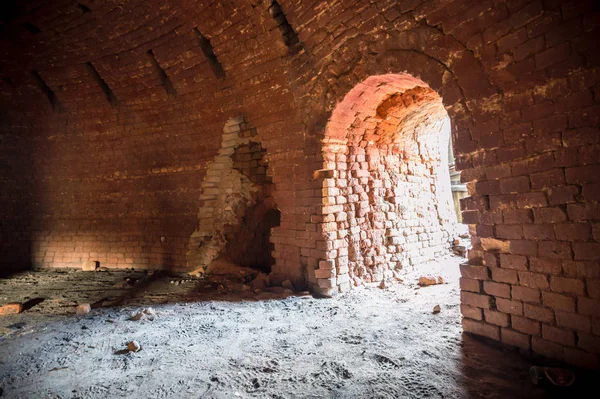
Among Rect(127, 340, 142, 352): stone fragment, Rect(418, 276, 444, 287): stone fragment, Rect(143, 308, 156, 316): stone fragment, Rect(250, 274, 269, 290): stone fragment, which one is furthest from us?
Rect(250, 274, 269, 290): stone fragment

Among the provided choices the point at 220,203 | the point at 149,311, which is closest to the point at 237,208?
the point at 220,203

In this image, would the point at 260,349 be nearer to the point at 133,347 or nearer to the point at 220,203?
the point at 133,347

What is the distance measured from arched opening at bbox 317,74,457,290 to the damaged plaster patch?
190 centimetres

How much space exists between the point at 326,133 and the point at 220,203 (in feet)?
9.51

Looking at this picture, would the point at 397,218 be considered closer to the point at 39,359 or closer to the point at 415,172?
the point at 415,172

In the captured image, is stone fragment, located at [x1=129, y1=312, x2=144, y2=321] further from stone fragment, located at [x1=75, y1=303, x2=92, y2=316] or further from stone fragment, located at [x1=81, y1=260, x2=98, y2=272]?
stone fragment, located at [x1=81, y1=260, x2=98, y2=272]

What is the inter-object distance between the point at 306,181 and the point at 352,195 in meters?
0.70

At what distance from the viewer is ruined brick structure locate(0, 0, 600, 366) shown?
233 centimetres

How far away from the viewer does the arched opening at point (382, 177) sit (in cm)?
447

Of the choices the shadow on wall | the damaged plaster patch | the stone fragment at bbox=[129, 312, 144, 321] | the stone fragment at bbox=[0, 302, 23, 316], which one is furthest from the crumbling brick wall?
the shadow on wall

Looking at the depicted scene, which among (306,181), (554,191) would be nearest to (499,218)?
(554,191)

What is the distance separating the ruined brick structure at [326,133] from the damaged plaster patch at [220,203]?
151 mm

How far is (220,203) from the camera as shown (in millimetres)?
6430

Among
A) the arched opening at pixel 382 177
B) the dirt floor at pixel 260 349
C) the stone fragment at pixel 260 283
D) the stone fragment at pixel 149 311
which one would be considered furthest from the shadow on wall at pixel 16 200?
the arched opening at pixel 382 177
